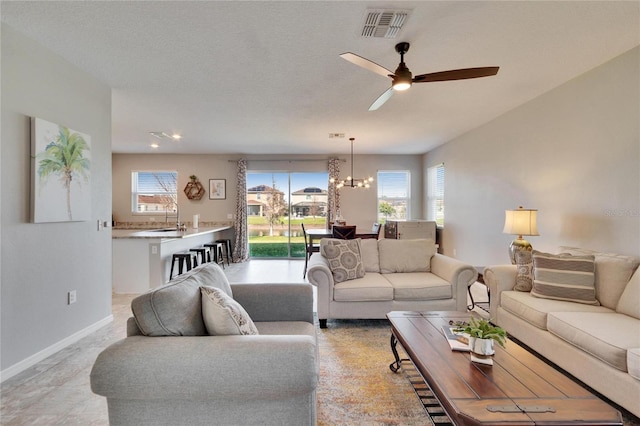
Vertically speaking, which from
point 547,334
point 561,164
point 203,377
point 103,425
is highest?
point 561,164

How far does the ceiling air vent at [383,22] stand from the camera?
2.11 meters

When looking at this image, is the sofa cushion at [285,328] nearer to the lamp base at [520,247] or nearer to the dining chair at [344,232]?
the lamp base at [520,247]

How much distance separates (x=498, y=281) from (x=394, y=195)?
Answer: 196 inches

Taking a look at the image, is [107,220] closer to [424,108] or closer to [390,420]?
[390,420]

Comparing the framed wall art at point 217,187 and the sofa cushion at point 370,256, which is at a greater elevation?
the framed wall art at point 217,187

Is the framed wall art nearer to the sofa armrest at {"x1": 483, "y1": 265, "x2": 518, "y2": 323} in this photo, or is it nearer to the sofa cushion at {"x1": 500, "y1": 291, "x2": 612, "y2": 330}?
the sofa armrest at {"x1": 483, "y1": 265, "x2": 518, "y2": 323}

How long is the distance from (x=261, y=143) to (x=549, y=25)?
16.4ft

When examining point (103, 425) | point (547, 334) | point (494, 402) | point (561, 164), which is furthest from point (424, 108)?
point (103, 425)

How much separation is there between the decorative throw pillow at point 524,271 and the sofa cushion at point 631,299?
0.64 meters

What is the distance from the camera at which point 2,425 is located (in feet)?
5.82

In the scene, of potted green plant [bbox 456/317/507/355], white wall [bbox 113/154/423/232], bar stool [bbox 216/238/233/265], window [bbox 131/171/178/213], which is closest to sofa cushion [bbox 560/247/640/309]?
potted green plant [bbox 456/317/507/355]

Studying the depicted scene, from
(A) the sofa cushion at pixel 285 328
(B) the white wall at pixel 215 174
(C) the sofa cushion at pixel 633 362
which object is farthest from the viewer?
(B) the white wall at pixel 215 174

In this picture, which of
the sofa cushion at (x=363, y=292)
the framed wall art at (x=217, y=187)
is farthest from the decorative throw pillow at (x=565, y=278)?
the framed wall art at (x=217, y=187)

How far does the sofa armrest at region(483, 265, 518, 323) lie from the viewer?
2996 millimetres
